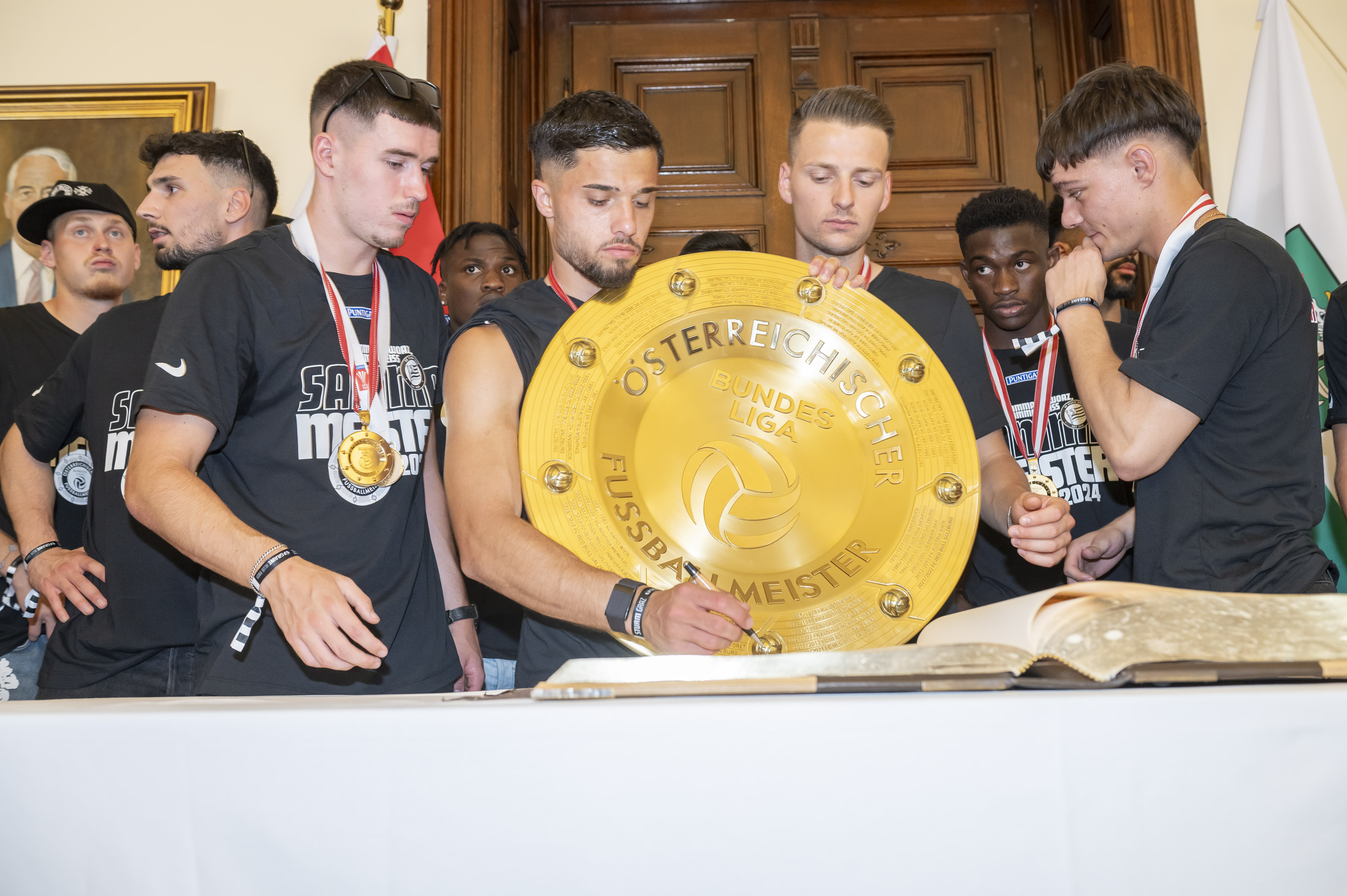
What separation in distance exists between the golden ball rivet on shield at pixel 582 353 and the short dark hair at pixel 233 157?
144 cm

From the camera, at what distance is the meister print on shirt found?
244cm

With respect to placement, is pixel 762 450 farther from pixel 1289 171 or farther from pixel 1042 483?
pixel 1289 171

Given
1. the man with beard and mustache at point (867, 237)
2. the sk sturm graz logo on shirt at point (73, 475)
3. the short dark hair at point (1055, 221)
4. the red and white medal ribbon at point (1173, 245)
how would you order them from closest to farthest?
the red and white medal ribbon at point (1173, 245) < the man with beard and mustache at point (867, 237) < the sk sturm graz logo on shirt at point (73, 475) < the short dark hair at point (1055, 221)

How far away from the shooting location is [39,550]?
237 cm

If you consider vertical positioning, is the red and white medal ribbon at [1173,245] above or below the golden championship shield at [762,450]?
above

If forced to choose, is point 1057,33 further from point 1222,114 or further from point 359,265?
point 359,265

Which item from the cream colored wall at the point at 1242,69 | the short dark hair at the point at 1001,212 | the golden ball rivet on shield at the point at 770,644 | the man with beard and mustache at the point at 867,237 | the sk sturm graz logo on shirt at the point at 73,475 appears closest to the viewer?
the golden ball rivet on shield at the point at 770,644

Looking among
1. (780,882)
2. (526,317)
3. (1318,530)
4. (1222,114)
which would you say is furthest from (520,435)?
(1222,114)

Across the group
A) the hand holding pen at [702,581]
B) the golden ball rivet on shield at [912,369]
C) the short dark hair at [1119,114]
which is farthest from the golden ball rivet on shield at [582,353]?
the short dark hair at [1119,114]

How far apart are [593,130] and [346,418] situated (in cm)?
72

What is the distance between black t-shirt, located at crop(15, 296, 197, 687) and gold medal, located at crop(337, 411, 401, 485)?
688mm

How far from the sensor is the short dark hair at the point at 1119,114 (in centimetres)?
193

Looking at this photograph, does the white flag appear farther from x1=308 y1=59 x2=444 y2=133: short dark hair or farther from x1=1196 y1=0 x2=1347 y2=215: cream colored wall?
x1=308 y1=59 x2=444 y2=133: short dark hair

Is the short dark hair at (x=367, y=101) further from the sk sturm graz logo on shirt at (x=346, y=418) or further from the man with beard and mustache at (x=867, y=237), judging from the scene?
the man with beard and mustache at (x=867, y=237)
